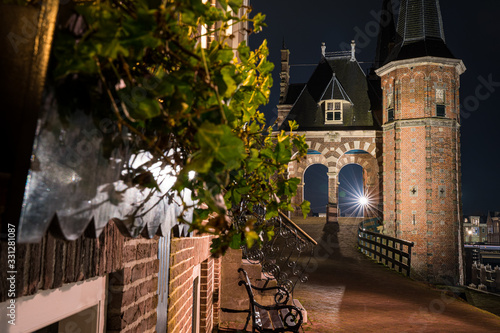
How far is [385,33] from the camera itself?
38.7 meters

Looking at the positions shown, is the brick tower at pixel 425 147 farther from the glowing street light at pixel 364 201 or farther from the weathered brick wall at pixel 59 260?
the weathered brick wall at pixel 59 260

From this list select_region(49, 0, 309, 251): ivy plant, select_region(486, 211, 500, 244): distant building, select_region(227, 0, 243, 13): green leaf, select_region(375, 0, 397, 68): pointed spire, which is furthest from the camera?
select_region(486, 211, 500, 244): distant building

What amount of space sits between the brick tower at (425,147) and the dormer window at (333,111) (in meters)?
3.94

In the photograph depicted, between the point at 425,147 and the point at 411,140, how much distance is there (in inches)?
35.4

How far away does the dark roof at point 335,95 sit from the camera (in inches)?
1143

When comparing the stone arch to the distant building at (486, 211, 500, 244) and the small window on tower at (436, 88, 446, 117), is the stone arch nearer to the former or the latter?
the small window on tower at (436, 88, 446, 117)

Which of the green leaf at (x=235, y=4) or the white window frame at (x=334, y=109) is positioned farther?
the white window frame at (x=334, y=109)

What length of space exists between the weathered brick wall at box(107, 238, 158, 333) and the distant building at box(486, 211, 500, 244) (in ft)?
350

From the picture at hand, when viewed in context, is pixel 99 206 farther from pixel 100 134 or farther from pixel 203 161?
pixel 203 161

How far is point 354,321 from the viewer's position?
8.91m

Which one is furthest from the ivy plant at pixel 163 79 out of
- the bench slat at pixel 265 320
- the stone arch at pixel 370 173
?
the stone arch at pixel 370 173

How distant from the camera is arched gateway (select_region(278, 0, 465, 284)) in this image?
22.6 meters

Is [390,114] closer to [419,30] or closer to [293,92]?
[419,30]

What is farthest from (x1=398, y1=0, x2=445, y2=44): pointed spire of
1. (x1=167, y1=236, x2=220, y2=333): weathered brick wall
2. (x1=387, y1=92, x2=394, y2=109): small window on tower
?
(x1=167, y1=236, x2=220, y2=333): weathered brick wall
